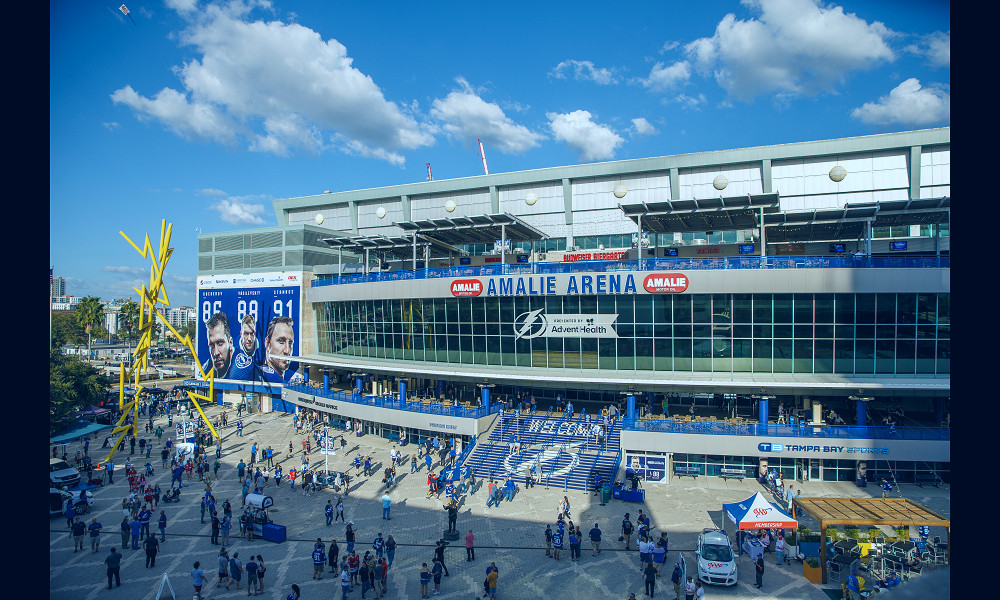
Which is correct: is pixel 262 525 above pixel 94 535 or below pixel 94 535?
below

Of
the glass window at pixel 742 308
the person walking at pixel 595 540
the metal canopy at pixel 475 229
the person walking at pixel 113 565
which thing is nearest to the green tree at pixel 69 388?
the person walking at pixel 113 565

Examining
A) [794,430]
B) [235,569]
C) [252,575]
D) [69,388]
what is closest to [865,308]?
[794,430]

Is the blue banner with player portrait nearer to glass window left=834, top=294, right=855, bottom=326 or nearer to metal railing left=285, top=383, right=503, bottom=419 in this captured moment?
metal railing left=285, top=383, right=503, bottom=419

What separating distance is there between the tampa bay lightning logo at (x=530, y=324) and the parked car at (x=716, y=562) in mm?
19711

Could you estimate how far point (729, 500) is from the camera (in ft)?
93.7

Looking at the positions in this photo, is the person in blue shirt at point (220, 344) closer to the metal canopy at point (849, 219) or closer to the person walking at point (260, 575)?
the person walking at point (260, 575)

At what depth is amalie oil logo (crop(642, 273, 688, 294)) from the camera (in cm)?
3362

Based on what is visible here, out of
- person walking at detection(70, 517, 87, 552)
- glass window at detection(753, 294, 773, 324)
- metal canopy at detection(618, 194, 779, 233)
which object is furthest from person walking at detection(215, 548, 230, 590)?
glass window at detection(753, 294, 773, 324)

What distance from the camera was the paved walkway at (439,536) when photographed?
64.3 ft

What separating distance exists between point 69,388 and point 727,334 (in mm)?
55384

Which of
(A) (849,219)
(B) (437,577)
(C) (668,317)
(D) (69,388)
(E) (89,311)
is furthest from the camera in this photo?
(E) (89,311)

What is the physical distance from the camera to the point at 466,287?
38.9 meters

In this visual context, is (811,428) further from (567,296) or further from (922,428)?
(567,296)

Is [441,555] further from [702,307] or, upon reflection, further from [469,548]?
[702,307]
